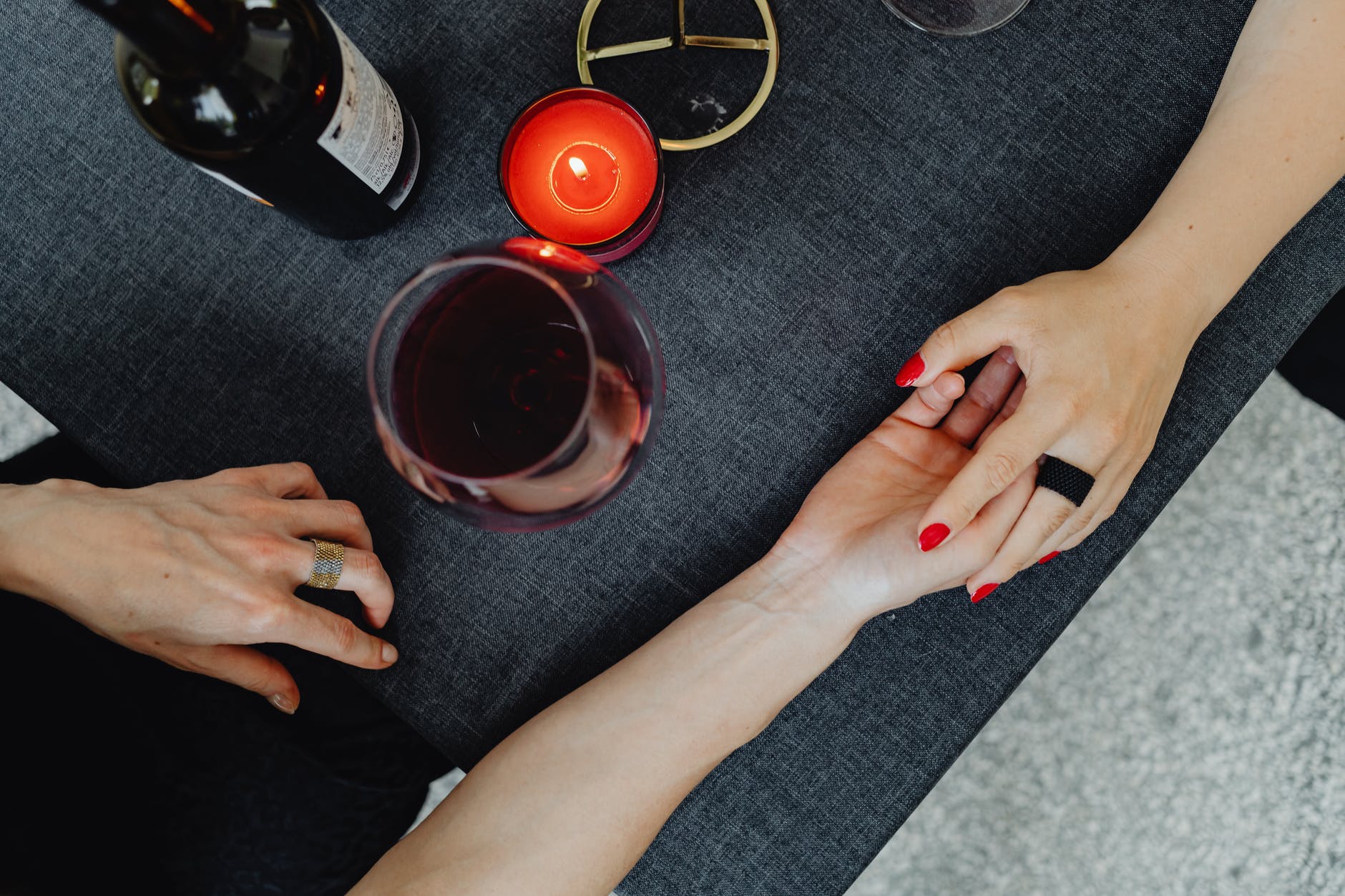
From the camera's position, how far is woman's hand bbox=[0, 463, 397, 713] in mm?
581

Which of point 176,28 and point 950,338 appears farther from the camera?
point 950,338

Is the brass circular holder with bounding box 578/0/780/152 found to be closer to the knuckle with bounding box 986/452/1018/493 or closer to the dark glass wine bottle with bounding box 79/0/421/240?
the dark glass wine bottle with bounding box 79/0/421/240

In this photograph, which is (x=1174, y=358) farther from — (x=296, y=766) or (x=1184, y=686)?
(x=1184, y=686)

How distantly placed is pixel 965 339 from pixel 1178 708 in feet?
3.57

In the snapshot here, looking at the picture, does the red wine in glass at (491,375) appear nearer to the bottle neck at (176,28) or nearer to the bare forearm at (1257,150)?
the bottle neck at (176,28)

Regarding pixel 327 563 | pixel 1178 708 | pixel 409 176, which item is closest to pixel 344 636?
pixel 327 563

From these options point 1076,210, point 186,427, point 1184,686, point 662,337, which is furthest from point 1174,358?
point 1184,686

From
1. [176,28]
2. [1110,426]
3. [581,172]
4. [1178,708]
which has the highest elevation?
[176,28]

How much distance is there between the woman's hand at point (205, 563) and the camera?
581mm

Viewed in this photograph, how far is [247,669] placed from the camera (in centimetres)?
62

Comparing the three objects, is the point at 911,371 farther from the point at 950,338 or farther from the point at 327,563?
the point at 327,563

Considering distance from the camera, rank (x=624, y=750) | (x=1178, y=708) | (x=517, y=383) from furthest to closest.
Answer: (x=1178, y=708), (x=624, y=750), (x=517, y=383)

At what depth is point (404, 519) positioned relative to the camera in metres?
0.61

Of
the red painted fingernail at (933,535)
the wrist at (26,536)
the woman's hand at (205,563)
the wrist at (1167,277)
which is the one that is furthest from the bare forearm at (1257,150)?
the wrist at (26,536)
